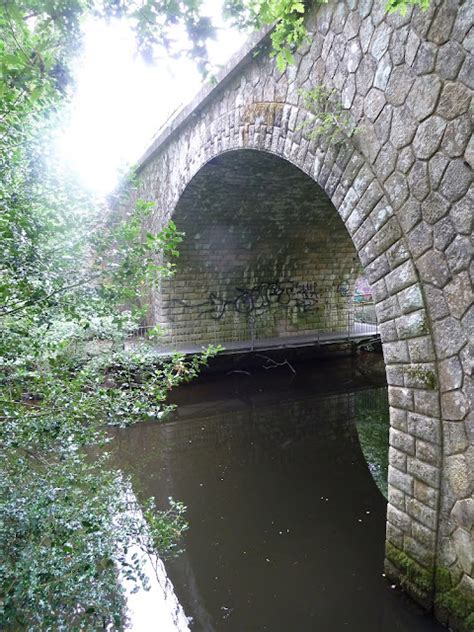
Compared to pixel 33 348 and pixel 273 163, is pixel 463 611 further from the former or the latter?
pixel 273 163

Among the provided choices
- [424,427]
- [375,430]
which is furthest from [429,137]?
[375,430]

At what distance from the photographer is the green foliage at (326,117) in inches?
124

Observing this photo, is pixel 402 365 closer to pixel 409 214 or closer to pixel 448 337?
pixel 448 337

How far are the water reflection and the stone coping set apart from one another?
299cm

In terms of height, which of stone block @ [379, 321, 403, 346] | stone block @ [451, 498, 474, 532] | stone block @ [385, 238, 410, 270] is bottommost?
stone block @ [451, 498, 474, 532]

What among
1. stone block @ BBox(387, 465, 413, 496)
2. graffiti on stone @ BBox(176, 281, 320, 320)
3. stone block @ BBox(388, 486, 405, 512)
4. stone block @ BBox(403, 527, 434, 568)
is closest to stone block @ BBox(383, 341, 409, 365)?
stone block @ BBox(387, 465, 413, 496)

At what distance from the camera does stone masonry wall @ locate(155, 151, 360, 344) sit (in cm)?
740

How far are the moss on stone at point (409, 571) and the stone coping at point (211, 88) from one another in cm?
303

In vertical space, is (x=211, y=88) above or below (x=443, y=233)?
above

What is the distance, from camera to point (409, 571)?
2.77 metres

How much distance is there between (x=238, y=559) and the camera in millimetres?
3408

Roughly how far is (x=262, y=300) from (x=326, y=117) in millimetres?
7648

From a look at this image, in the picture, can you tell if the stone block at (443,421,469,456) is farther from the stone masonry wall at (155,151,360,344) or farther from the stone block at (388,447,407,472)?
the stone masonry wall at (155,151,360,344)

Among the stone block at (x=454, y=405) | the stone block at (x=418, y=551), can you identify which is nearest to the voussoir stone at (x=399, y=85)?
the stone block at (x=454, y=405)
